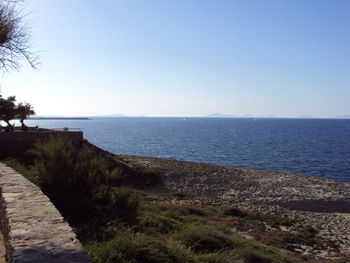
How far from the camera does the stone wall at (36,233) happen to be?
3.33 m

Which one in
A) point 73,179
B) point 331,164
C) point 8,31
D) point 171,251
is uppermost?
point 8,31

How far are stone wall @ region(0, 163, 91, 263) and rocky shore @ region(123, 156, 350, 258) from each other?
967 centimetres

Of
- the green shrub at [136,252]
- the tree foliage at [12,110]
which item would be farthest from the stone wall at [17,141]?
the green shrub at [136,252]

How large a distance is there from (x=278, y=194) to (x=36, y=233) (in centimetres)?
2292

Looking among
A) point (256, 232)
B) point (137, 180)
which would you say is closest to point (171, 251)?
point (256, 232)

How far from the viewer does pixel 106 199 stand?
8828mm

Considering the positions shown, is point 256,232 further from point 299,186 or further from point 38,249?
point 299,186

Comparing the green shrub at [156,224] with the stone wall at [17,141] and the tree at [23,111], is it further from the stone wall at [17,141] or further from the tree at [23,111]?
the tree at [23,111]

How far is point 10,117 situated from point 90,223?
2793cm

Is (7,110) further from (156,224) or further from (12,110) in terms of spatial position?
(156,224)

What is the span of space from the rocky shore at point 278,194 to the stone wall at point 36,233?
31.7ft

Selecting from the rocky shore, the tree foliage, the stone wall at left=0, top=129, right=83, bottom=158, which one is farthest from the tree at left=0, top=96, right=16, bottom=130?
the rocky shore

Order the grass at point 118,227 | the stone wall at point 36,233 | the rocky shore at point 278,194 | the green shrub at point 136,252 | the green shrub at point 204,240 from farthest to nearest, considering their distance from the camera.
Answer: the rocky shore at point 278,194 < the green shrub at point 204,240 < the grass at point 118,227 < the green shrub at point 136,252 < the stone wall at point 36,233

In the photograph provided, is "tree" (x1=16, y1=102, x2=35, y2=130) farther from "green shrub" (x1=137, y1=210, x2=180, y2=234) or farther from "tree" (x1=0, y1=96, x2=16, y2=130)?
"green shrub" (x1=137, y1=210, x2=180, y2=234)
